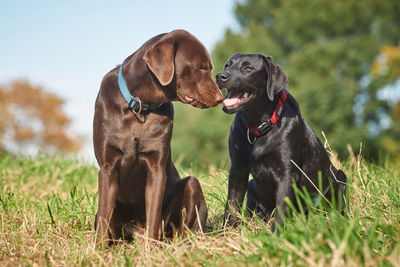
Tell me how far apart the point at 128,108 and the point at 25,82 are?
2795 centimetres

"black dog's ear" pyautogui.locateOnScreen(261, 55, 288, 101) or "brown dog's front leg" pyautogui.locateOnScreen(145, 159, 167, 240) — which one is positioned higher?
"black dog's ear" pyautogui.locateOnScreen(261, 55, 288, 101)

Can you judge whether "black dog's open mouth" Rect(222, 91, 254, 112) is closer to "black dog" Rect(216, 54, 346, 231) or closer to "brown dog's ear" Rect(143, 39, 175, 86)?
"black dog" Rect(216, 54, 346, 231)

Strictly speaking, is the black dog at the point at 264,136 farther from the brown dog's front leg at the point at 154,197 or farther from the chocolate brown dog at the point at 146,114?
the brown dog's front leg at the point at 154,197

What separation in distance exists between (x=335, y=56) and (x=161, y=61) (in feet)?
55.4

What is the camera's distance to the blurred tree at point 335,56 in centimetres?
1767

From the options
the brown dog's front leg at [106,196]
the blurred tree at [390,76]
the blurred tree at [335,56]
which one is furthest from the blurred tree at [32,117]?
the brown dog's front leg at [106,196]

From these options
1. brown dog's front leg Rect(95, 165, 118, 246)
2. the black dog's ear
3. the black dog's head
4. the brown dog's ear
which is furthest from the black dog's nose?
brown dog's front leg Rect(95, 165, 118, 246)

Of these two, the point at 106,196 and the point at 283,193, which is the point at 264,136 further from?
the point at 106,196

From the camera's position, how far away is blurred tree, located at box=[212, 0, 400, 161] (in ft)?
58.0

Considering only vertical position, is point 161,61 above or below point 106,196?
above

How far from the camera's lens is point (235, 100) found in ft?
11.6

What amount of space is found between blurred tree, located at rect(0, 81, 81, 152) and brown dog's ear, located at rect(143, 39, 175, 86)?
25.2 m

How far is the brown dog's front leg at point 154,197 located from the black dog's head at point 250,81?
2.52 feet

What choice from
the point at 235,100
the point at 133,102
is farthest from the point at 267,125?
the point at 133,102
